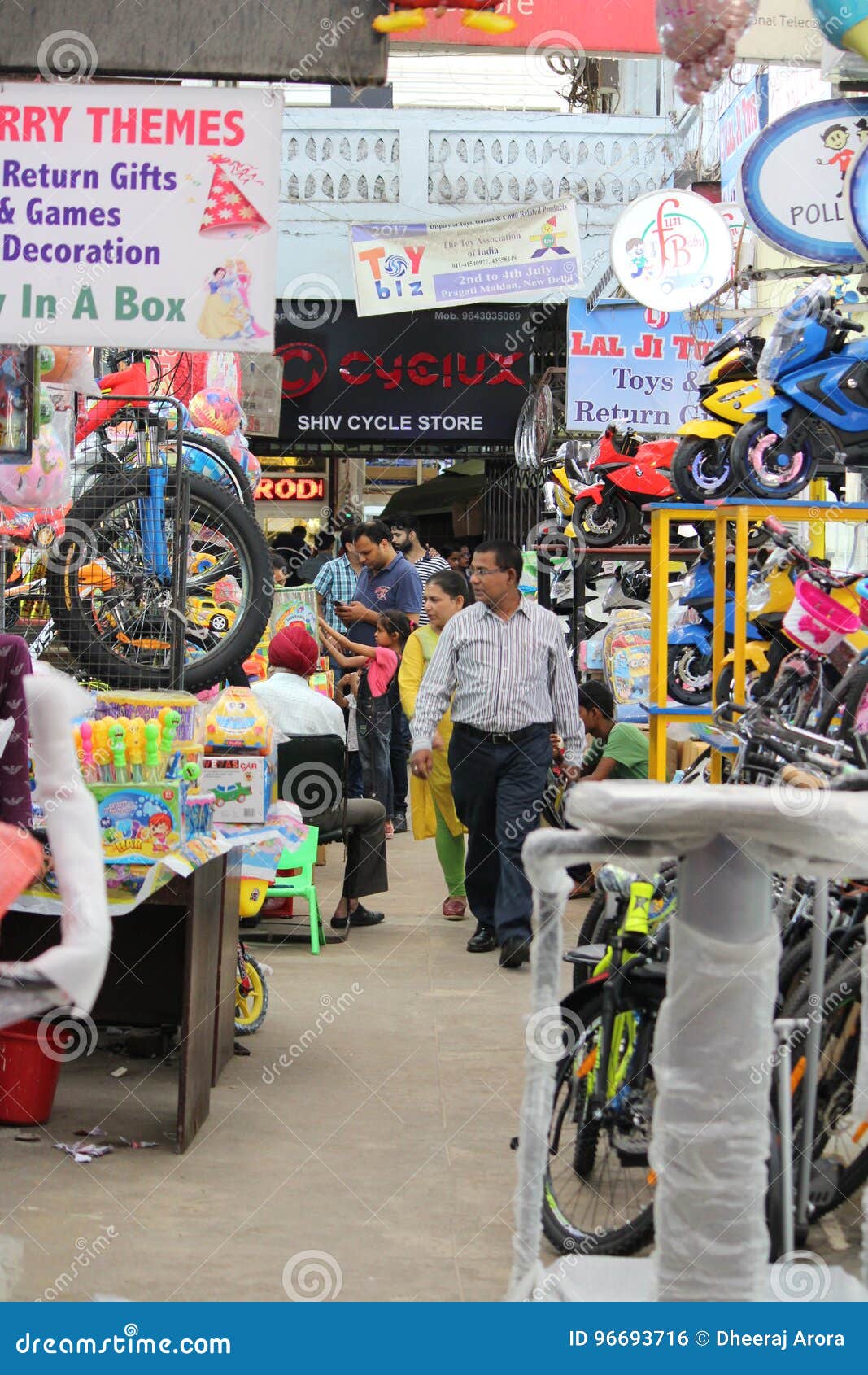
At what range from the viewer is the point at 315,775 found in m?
8.20

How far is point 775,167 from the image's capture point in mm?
6266

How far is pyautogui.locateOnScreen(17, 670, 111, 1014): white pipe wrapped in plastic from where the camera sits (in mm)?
2719

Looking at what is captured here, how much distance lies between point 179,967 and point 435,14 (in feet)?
10.9

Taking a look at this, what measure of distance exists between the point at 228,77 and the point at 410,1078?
349cm

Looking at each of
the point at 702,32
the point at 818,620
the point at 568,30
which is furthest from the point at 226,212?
the point at 568,30

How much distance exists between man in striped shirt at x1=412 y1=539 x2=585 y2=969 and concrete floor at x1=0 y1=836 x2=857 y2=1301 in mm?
719

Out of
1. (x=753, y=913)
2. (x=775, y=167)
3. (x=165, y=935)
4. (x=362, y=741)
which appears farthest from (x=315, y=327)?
(x=753, y=913)

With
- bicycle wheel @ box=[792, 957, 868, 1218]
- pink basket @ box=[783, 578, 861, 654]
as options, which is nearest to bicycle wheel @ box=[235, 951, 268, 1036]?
pink basket @ box=[783, 578, 861, 654]

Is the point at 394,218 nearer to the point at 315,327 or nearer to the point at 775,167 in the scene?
the point at 315,327

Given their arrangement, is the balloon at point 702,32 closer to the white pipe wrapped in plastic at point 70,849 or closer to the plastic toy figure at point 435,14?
the plastic toy figure at point 435,14

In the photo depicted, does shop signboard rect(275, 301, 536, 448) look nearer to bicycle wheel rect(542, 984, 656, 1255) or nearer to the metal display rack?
the metal display rack

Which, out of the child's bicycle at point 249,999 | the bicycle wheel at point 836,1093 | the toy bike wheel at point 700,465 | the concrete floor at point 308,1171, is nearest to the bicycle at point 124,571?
the child's bicycle at point 249,999

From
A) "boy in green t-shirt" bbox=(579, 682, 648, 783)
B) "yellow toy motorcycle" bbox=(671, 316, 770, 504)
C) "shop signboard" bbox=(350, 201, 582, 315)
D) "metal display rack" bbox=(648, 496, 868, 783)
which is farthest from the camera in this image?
"shop signboard" bbox=(350, 201, 582, 315)

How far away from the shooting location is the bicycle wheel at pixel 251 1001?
21.1 ft
